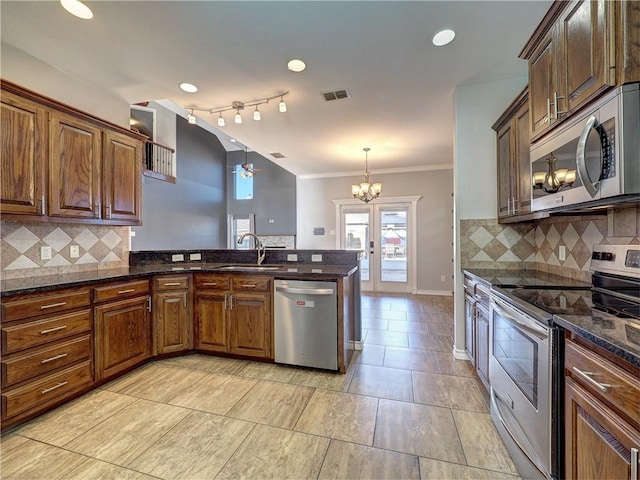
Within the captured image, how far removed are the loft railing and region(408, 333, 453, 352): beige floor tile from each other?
21.3 feet

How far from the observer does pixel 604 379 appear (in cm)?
88

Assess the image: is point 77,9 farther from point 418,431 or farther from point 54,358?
point 418,431

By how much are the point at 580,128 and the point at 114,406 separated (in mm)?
3379

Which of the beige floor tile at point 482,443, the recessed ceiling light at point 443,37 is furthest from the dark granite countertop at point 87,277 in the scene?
the recessed ceiling light at point 443,37

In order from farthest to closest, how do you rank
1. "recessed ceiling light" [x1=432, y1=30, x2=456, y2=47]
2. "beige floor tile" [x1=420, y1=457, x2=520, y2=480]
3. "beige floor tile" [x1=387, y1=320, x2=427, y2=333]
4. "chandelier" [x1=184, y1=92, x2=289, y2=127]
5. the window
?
1. the window
2. "beige floor tile" [x1=387, y1=320, x2=427, y2=333]
3. "chandelier" [x1=184, y1=92, x2=289, y2=127]
4. "recessed ceiling light" [x1=432, y1=30, x2=456, y2=47]
5. "beige floor tile" [x1=420, y1=457, x2=520, y2=480]

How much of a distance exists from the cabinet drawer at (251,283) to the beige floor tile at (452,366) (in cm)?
184

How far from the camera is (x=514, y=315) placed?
1466 millimetres

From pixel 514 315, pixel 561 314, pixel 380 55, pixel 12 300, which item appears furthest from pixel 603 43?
pixel 12 300

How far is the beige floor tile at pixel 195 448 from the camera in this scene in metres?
1.46

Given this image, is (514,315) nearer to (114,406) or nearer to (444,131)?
(114,406)

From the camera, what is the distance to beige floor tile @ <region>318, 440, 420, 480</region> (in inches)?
56.3

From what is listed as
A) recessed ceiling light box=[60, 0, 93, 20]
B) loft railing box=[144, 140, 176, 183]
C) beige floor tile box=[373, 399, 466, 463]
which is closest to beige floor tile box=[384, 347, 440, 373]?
beige floor tile box=[373, 399, 466, 463]

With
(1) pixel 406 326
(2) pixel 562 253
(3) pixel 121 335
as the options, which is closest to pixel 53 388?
(3) pixel 121 335

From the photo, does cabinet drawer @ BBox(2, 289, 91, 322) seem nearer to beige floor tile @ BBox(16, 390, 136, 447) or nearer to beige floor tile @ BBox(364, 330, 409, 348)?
beige floor tile @ BBox(16, 390, 136, 447)
